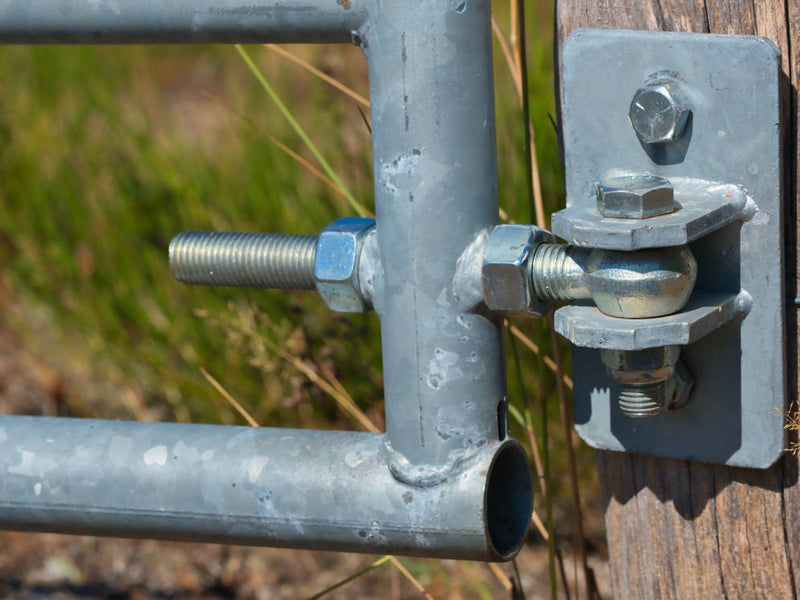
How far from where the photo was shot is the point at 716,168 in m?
0.98

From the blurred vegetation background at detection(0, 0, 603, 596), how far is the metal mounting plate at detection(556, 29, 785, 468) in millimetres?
1057

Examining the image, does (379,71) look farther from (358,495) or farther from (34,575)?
(34,575)

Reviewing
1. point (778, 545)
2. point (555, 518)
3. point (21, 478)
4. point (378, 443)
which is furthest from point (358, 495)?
point (555, 518)

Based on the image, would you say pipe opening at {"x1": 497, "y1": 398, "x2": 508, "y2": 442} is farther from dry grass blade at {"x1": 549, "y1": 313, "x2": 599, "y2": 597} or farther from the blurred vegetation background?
the blurred vegetation background

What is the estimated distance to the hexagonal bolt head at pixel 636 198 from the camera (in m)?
0.90

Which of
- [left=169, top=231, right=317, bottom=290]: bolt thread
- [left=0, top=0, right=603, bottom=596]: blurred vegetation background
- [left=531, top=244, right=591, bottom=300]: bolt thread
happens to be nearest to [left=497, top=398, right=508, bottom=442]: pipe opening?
[left=531, top=244, right=591, bottom=300]: bolt thread

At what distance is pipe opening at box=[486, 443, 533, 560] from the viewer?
1.01 m

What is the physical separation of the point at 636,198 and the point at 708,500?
425mm

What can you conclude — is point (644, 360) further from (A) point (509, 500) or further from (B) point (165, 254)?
(B) point (165, 254)

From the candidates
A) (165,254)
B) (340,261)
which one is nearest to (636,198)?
(340,261)

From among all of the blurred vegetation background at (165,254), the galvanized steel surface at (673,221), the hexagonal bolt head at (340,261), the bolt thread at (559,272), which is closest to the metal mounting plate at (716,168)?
the galvanized steel surface at (673,221)

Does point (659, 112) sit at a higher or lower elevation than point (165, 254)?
higher

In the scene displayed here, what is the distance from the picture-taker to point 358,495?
3.18 feet

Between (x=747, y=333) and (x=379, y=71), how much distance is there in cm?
44
